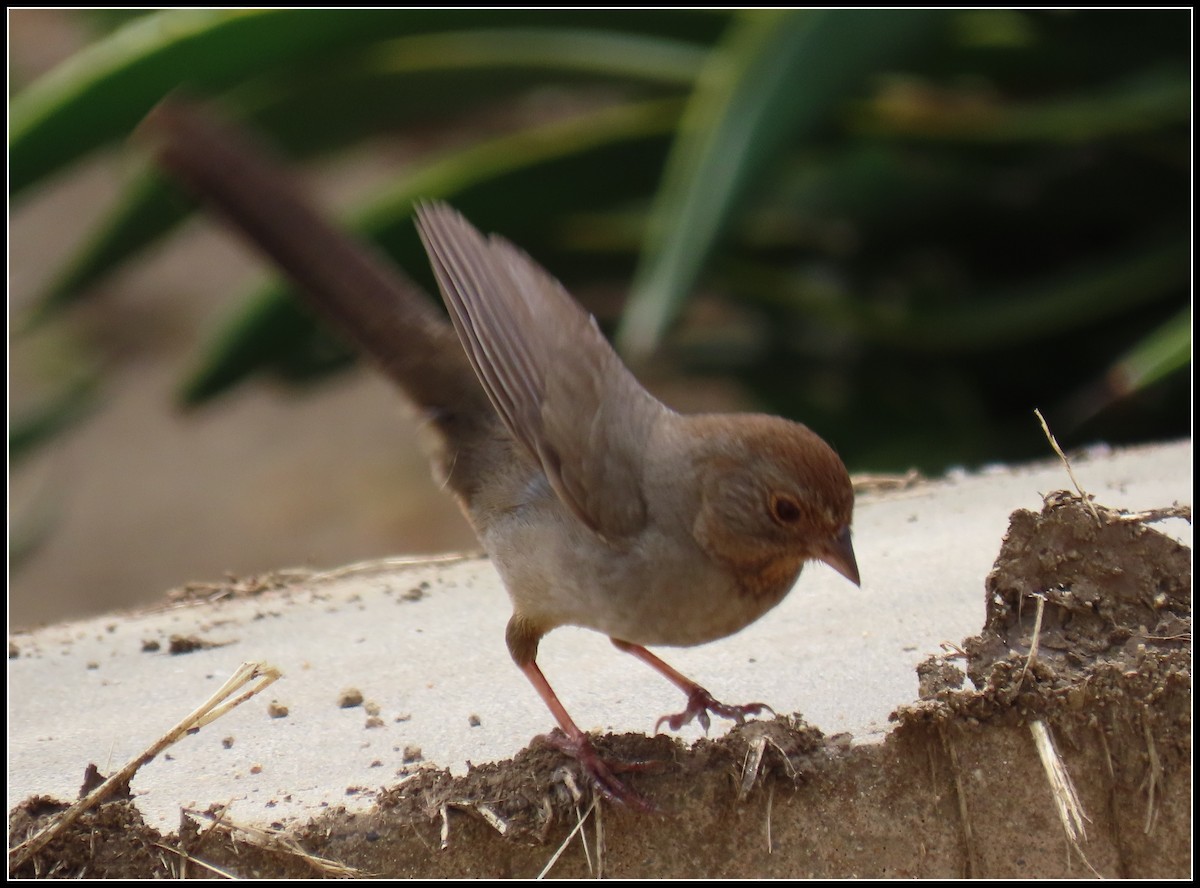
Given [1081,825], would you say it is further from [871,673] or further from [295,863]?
[295,863]

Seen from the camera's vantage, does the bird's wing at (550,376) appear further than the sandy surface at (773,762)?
Yes

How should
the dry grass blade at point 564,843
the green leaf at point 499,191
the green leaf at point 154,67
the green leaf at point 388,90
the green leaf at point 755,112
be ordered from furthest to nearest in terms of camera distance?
the green leaf at point 499,191, the green leaf at point 388,90, the green leaf at point 154,67, the green leaf at point 755,112, the dry grass blade at point 564,843

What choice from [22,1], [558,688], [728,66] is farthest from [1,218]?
[558,688]

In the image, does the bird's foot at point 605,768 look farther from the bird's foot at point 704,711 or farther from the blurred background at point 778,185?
the blurred background at point 778,185

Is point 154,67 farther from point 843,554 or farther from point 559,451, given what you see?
point 843,554

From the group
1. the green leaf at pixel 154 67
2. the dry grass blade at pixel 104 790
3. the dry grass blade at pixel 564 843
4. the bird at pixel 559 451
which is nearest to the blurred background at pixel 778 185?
the green leaf at pixel 154 67

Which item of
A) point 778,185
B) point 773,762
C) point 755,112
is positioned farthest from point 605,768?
point 778,185

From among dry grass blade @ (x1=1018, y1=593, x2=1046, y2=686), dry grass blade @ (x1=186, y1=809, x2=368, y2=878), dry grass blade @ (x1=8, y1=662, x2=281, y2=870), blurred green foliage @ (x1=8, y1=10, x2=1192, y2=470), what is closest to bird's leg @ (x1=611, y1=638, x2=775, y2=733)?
dry grass blade @ (x1=1018, y1=593, x2=1046, y2=686)
